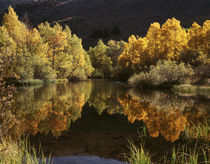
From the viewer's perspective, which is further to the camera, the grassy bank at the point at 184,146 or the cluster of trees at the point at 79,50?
the cluster of trees at the point at 79,50

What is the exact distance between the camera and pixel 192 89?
24.4 meters

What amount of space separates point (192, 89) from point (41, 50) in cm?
2575

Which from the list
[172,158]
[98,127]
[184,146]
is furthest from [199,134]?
[98,127]

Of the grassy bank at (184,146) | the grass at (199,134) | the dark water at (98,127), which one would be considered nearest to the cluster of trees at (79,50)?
the dark water at (98,127)

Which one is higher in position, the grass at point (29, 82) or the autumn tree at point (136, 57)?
the autumn tree at point (136, 57)

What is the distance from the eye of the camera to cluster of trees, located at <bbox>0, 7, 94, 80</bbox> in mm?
34281

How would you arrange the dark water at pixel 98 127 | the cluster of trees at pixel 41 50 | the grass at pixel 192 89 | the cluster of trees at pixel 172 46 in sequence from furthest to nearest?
the cluster of trees at pixel 41 50, the cluster of trees at pixel 172 46, the grass at pixel 192 89, the dark water at pixel 98 127

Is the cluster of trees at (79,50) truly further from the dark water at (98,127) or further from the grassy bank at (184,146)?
the grassy bank at (184,146)

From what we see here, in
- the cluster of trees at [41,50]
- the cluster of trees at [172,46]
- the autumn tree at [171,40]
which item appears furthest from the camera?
the cluster of trees at [41,50]

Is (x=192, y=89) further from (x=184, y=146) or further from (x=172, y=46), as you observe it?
(x=184, y=146)

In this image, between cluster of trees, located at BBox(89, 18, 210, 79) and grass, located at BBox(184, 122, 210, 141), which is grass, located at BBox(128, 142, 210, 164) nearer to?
grass, located at BBox(184, 122, 210, 141)

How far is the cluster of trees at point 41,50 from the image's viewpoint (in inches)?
1350

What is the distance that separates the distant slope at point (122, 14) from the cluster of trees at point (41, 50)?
46854 millimetres

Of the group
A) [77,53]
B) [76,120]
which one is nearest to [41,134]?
[76,120]
